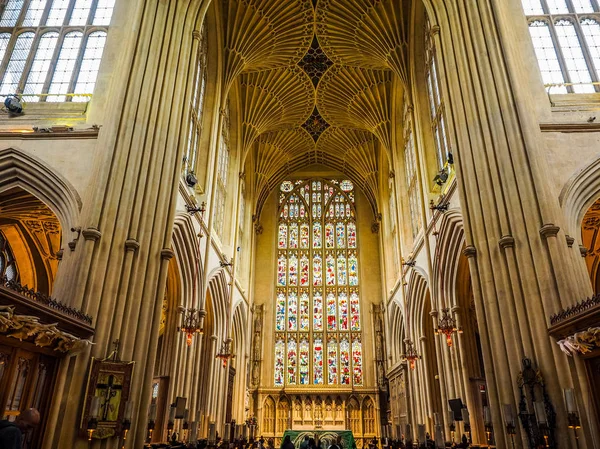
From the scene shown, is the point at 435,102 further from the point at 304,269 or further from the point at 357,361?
the point at 357,361

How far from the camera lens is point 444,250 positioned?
53.3 feet

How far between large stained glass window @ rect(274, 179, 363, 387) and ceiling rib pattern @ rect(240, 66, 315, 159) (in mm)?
7258

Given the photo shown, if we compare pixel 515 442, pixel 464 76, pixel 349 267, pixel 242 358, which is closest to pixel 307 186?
pixel 349 267

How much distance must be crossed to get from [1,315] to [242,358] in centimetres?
1932

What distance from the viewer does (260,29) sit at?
21.3 meters

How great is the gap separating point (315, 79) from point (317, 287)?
12.7 m

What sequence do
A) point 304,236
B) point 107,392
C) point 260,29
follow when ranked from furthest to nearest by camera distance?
point 304,236 < point 260,29 < point 107,392

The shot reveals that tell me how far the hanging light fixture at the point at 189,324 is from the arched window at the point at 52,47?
24.2 feet

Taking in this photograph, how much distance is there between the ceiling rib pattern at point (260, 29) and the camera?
67.6 feet

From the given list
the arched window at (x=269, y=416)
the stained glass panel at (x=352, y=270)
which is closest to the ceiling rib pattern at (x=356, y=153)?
the stained glass panel at (x=352, y=270)

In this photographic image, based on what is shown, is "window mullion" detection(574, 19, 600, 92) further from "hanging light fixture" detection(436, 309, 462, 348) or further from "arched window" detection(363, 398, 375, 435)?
"arched window" detection(363, 398, 375, 435)

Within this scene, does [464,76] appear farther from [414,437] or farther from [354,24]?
[414,437]

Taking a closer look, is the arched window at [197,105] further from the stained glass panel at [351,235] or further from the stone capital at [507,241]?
the stained glass panel at [351,235]

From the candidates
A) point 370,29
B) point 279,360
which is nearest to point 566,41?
point 370,29
